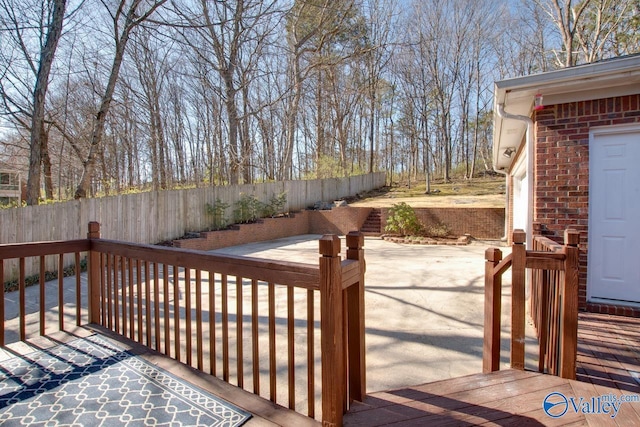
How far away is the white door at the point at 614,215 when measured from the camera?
3500 mm

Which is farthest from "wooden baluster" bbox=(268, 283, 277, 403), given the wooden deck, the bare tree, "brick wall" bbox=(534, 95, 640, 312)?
the bare tree

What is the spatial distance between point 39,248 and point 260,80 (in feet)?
53.1

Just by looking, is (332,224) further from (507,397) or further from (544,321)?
(507,397)

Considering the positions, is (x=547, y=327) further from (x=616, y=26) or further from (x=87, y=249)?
(x=616, y=26)

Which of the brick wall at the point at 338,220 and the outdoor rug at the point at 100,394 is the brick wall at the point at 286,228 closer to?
the brick wall at the point at 338,220

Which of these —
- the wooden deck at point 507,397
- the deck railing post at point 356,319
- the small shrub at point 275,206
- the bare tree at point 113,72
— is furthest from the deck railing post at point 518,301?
the small shrub at point 275,206

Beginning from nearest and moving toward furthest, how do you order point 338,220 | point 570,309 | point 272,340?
point 272,340, point 570,309, point 338,220

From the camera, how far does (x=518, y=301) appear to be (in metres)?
2.35

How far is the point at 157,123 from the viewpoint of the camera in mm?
14508

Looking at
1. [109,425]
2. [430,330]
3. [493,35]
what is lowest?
[430,330]

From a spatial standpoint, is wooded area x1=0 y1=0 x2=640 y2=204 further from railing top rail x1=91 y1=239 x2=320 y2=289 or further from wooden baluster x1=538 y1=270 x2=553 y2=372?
wooden baluster x1=538 y1=270 x2=553 y2=372

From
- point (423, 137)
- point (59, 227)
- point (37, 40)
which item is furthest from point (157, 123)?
point (423, 137)

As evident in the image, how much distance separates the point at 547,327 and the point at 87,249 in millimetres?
3851

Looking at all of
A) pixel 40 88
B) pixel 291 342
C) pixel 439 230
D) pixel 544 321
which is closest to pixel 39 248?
pixel 291 342
